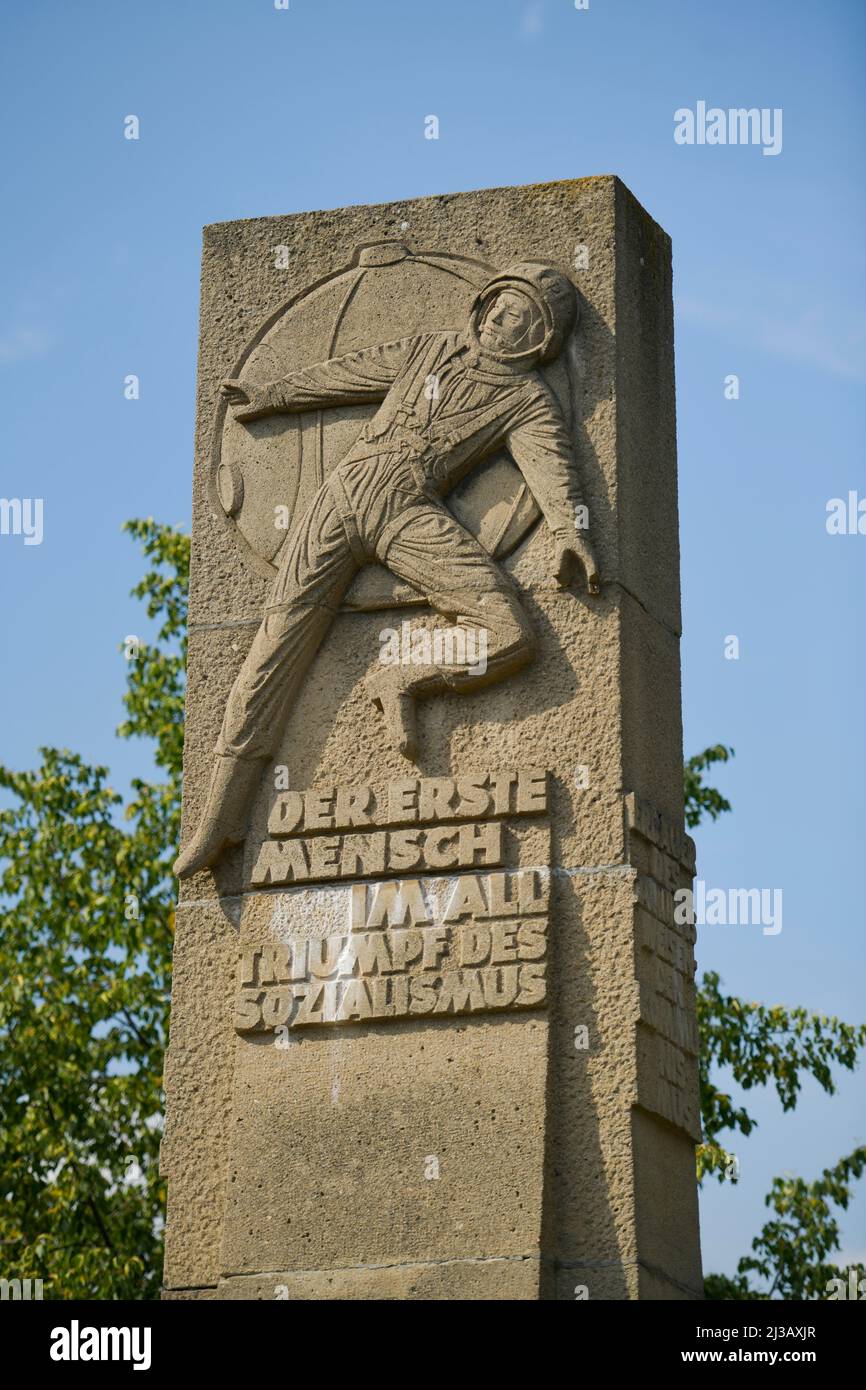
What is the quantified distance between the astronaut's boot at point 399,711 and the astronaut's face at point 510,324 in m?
1.18

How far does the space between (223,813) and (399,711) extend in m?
0.72

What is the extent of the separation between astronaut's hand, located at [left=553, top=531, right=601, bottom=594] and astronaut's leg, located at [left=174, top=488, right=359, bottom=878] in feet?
2.46

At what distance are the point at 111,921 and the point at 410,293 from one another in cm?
777

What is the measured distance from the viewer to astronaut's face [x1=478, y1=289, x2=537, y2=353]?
8.27 metres

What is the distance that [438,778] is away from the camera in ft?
26.2

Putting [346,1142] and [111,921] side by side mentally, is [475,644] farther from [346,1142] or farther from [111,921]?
[111,921]

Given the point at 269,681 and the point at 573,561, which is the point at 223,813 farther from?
the point at 573,561

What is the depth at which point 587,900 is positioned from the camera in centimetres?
770

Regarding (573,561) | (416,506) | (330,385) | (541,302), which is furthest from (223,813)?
(541,302)

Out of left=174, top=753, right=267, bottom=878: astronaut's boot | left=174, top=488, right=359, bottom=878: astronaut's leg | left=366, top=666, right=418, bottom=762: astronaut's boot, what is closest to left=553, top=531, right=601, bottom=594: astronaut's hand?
left=366, top=666, right=418, bottom=762: astronaut's boot

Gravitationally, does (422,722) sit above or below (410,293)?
below

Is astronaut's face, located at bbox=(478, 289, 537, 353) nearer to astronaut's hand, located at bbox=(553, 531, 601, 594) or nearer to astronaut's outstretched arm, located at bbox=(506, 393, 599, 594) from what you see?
astronaut's outstretched arm, located at bbox=(506, 393, 599, 594)

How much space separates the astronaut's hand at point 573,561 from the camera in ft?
26.2
